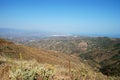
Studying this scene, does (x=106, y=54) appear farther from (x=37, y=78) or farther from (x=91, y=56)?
(x=37, y=78)

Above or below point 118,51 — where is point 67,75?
above

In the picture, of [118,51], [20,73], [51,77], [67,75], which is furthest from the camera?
[118,51]

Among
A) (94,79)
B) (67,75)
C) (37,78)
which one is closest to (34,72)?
(37,78)

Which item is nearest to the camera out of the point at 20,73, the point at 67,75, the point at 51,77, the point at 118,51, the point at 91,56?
the point at 20,73

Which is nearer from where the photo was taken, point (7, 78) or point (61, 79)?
point (7, 78)

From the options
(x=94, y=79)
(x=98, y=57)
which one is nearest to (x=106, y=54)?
(x=98, y=57)

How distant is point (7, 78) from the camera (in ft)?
14.9

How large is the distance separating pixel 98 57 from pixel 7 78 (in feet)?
441

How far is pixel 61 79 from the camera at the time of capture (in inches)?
191

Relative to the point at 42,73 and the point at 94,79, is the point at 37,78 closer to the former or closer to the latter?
the point at 42,73

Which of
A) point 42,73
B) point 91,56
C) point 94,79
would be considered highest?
point 42,73

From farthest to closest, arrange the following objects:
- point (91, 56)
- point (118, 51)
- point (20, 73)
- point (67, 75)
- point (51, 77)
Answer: point (91, 56), point (118, 51), point (67, 75), point (51, 77), point (20, 73)

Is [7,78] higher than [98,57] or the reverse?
higher

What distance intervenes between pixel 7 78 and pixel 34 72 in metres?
0.71
